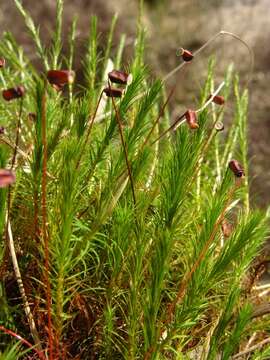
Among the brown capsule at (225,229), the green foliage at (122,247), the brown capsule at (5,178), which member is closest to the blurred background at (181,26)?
the brown capsule at (225,229)

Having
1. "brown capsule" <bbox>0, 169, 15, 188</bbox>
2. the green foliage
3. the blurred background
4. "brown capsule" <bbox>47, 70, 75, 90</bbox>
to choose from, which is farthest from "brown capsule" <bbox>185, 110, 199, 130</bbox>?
the blurred background

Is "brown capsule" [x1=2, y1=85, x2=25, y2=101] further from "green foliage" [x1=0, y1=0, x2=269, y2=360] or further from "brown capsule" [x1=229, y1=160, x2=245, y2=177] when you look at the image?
"brown capsule" [x1=229, y1=160, x2=245, y2=177]

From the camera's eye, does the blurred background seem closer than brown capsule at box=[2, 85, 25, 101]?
No

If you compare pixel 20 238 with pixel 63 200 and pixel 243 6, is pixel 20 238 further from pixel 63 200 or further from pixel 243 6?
pixel 243 6

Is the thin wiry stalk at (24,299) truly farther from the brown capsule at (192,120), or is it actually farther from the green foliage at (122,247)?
the brown capsule at (192,120)

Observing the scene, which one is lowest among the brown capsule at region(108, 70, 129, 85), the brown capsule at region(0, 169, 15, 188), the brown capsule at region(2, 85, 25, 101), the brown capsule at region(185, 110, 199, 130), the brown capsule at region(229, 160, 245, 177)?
the brown capsule at region(229, 160, 245, 177)

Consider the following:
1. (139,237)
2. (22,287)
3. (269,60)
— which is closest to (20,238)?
(22,287)

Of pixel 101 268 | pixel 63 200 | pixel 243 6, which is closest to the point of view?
pixel 63 200

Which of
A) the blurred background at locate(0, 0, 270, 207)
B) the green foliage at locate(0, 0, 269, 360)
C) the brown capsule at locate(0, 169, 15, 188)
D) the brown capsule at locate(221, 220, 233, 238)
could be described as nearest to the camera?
the brown capsule at locate(0, 169, 15, 188)
